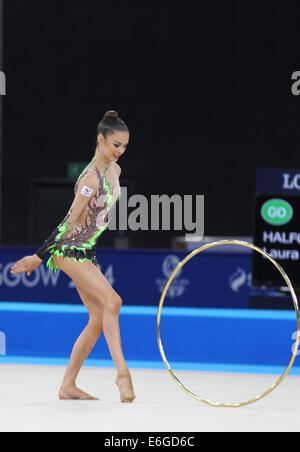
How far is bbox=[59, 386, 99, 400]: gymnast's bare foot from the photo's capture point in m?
5.22

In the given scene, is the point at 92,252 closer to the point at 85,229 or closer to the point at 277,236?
the point at 85,229

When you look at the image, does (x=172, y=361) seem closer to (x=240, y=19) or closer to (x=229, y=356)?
(x=229, y=356)

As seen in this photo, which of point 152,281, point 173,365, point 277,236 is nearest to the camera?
point 173,365

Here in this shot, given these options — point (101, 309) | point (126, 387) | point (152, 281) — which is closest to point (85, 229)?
point (101, 309)

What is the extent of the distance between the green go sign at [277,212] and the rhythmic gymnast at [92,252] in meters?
2.56

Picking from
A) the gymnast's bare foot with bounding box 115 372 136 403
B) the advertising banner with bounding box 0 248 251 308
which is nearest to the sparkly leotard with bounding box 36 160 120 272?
the gymnast's bare foot with bounding box 115 372 136 403

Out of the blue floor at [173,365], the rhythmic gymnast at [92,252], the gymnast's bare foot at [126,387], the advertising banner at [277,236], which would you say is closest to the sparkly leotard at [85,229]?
the rhythmic gymnast at [92,252]

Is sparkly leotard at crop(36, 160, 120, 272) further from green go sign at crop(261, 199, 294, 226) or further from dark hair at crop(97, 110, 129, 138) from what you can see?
green go sign at crop(261, 199, 294, 226)

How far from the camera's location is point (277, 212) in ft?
24.9

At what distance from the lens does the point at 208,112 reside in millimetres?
15227

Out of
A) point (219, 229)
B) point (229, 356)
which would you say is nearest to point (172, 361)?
point (229, 356)

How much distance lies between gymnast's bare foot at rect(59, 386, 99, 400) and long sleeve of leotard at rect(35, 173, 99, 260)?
77cm

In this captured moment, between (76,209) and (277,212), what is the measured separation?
9.35 ft

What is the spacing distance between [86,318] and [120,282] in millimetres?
2951
